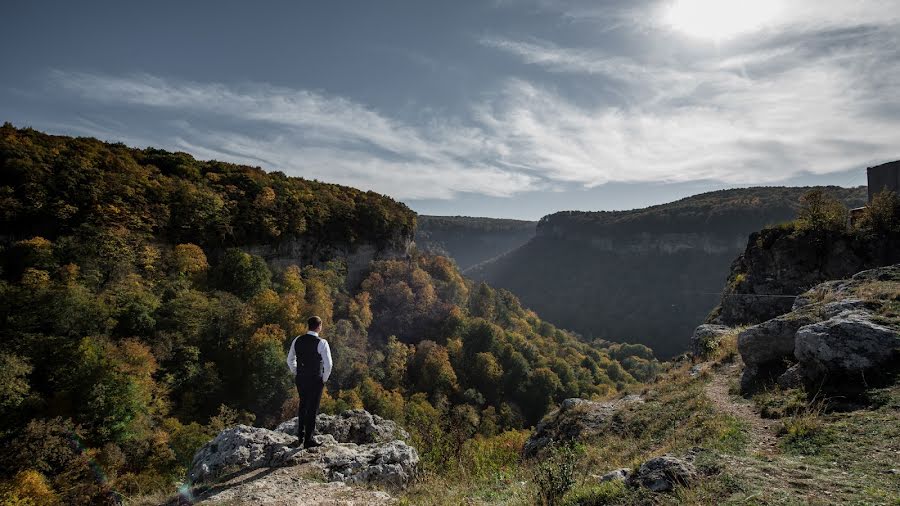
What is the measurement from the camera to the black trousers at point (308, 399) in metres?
7.27

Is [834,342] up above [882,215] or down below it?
below

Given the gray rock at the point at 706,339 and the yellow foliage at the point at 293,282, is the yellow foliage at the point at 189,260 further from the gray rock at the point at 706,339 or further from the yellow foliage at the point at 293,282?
the gray rock at the point at 706,339

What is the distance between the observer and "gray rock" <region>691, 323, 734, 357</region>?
52.2 ft

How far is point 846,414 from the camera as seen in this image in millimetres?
6547

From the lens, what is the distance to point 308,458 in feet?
25.1

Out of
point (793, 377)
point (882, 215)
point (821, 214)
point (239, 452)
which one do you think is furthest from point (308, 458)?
point (821, 214)

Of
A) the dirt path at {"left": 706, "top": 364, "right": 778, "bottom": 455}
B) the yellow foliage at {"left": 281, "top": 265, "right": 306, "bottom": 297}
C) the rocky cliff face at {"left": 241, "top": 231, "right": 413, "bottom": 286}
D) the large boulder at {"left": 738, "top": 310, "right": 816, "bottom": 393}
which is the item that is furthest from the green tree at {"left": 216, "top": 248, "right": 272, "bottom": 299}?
the large boulder at {"left": 738, "top": 310, "right": 816, "bottom": 393}

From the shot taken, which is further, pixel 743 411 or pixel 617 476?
pixel 743 411

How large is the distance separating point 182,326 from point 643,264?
149 m

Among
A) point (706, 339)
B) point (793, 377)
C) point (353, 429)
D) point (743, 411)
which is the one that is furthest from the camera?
point (706, 339)

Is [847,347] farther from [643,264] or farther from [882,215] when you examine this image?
[643,264]

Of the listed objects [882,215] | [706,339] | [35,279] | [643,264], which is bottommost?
[643,264]

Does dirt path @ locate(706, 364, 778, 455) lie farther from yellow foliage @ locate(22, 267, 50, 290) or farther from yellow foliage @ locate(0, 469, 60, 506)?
yellow foliage @ locate(22, 267, 50, 290)

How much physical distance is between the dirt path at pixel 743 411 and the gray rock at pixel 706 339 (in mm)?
3664
